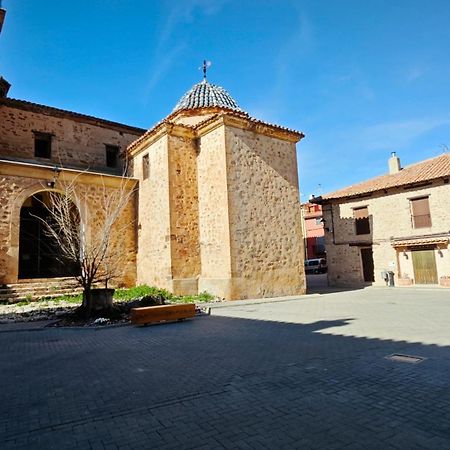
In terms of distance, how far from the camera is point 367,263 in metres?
19.1

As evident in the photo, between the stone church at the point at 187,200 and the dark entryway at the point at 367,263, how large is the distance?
6.61 m

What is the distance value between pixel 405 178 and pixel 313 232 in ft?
65.3

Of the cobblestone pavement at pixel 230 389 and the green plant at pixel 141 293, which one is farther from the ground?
the green plant at pixel 141 293

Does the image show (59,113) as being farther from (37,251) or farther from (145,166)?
(37,251)

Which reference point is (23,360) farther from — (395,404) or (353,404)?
(395,404)

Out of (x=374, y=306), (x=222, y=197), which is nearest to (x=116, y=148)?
(x=222, y=197)

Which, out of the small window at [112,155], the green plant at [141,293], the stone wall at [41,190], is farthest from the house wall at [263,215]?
the small window at [112,155]

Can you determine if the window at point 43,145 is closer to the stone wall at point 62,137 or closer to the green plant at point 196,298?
the stone wall at point 62,137

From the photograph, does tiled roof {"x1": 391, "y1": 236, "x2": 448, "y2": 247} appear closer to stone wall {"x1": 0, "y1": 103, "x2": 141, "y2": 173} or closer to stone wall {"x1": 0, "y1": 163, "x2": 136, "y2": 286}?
stone wall {"x1": 0, "y1": 163, "x2": 136, "y2": 286}

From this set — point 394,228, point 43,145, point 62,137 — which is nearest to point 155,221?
point 62,137

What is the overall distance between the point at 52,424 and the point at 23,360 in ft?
8.70

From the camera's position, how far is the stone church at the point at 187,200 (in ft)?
41.3

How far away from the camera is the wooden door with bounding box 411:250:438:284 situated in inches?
668

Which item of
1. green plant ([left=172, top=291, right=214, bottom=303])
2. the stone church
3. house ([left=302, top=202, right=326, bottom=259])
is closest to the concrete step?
the stone church
